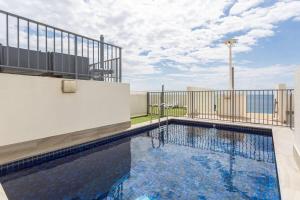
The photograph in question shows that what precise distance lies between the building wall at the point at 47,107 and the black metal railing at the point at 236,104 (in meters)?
2.82

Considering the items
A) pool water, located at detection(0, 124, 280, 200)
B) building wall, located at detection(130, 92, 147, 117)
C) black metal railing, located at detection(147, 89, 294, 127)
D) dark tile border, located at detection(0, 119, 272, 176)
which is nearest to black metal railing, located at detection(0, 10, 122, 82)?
dark tile border, located at detection(0, 119, 272, 176)

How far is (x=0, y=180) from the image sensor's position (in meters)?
3.27

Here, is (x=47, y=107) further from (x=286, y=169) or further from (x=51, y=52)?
(x=286, y=169)

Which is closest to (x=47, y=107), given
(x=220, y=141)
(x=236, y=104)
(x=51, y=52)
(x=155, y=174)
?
(x=51, y=52)

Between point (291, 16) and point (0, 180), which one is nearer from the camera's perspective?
point (0, 180)

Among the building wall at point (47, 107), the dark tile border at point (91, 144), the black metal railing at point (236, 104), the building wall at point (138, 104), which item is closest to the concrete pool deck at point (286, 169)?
the dark tile border at point (91, 144)

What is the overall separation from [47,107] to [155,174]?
284 centimetres

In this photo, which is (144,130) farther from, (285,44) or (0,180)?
(285,44)

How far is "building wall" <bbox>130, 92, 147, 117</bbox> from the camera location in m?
10.1

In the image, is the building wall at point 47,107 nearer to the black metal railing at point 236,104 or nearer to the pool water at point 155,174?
the pool water at point 155,174

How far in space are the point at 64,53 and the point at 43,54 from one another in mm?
533

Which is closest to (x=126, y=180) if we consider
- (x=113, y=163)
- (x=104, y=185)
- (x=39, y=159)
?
(x=104, y=185)

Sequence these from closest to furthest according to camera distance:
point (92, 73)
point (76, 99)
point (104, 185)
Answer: point (104, 185) → point (76, 99) → point (92, 73)

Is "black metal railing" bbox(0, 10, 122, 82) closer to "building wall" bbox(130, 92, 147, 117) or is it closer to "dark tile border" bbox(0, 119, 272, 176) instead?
"dark tile border" bbox(0, 119, 272, 176)
